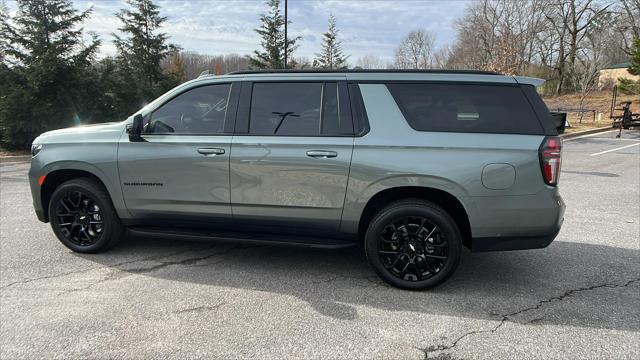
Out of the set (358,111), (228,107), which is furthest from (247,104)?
(358,111)

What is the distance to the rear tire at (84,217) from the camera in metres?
4.34

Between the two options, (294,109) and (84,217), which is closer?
(294,109)

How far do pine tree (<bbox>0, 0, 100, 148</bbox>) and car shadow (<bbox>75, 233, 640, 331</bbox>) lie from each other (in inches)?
406

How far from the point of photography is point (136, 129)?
162 inches

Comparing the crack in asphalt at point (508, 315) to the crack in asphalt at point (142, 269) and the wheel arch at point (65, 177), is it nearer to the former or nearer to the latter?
the crack in asphalt at point (142, 269)

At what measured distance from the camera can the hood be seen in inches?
169

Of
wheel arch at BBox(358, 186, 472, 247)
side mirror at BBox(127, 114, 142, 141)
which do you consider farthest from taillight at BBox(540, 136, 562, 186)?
side mirror at BBox(127, 114, 142, 141)

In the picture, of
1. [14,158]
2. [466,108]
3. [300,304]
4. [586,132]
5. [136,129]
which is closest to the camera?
[300,304]

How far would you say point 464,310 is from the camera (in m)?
3.38

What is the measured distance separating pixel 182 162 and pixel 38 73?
11.4 m

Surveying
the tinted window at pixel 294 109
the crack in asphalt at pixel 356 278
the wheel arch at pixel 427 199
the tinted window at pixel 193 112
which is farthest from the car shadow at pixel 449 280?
the tinted window at pixel 294 109

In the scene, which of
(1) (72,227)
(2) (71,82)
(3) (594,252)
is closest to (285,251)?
(1) (72,227)

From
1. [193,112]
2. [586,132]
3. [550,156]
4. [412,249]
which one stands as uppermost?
[193,112]

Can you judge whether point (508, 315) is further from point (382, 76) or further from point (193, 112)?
point (193, 112)
